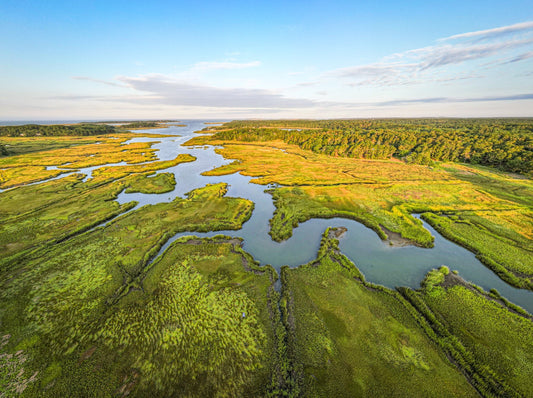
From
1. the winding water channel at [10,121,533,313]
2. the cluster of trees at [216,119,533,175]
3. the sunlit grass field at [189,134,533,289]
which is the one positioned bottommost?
the winding water channel at [10,121,533,313]

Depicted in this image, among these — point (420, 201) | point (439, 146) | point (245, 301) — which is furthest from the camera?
point (439, 146)

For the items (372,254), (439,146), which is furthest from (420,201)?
(439,146)

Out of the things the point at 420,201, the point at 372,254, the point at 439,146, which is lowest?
the point at 372,254

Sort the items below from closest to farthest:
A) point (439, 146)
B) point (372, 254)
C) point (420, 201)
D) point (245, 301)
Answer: point (245, 301), point (372, 254), point (420, 201), point (439, 146)

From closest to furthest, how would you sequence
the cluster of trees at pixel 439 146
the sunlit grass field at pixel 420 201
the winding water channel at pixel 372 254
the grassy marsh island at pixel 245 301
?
the grassy marsh island at pixel 245 301
the winding water channel at pixel 372 254
the sunlit grass field at pixel 420 201
the cluster of trees at pixel 439 146

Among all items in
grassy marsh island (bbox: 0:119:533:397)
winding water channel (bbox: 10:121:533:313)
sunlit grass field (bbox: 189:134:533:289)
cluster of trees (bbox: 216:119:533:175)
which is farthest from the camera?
cluster of trees (bbox: 216:119:533:175)

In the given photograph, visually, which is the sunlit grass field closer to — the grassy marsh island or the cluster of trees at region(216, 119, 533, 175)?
the grassy marsh island

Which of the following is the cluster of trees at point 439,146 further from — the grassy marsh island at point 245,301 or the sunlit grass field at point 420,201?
the grassy marsh island at point 245,301

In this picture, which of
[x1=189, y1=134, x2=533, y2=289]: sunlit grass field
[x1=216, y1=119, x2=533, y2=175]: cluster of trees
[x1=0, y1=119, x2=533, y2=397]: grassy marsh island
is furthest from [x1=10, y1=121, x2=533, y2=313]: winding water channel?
[x1=216, y1=119, x2=533, y2=175]: cluster of trees

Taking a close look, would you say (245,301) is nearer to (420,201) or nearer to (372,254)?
(372,254)

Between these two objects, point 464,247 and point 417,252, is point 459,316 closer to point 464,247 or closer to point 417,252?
point 417,252

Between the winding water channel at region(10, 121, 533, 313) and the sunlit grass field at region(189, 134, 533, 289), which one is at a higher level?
the sunlit grass field at region(189, 134, 533, 289)

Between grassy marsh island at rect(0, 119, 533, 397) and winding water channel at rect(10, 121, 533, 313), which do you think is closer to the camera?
grassy marsh island at rect(0, 119, 533, 397)

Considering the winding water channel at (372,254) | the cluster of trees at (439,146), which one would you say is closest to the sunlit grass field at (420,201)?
the winding water channel at (372,254)
